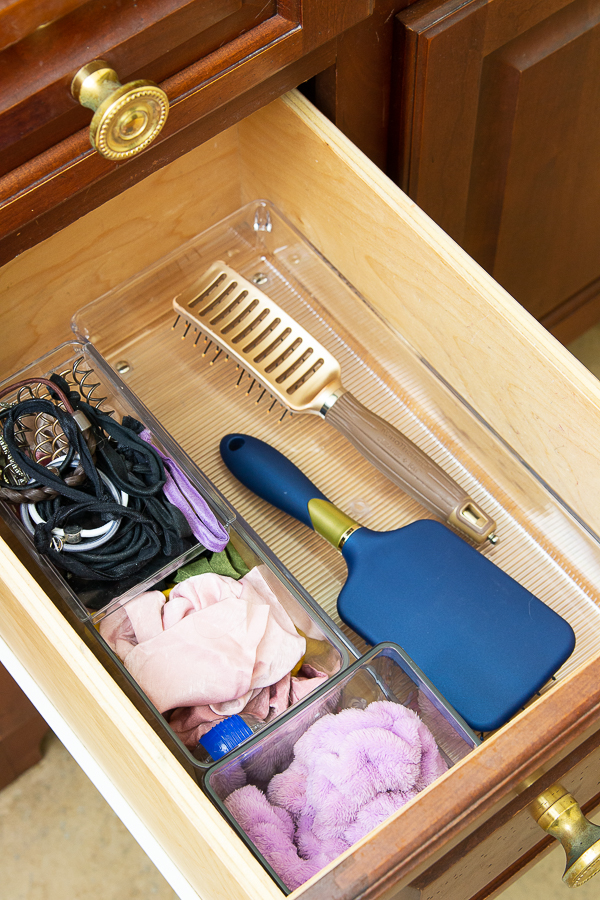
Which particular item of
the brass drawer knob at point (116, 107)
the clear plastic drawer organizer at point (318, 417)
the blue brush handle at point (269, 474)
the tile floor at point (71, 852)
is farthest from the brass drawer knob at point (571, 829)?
the tile floor at point (71, 852)

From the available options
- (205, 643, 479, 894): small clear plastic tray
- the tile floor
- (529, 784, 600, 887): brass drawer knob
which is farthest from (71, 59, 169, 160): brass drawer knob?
the tile floor

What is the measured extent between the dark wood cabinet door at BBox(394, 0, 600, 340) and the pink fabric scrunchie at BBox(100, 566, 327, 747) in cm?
45

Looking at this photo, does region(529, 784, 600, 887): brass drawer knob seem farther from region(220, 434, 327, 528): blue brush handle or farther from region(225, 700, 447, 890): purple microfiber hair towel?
region(220, 434, 327, 528): blue brush handle

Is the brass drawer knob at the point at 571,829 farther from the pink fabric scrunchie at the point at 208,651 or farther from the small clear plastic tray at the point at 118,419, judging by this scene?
the small clear plastic tray at the point at 118,419

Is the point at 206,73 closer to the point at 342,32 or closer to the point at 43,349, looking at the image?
the point at 342,32

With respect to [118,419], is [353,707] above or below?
below

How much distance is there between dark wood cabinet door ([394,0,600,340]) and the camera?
2.54 ft

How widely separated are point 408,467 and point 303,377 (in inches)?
5.1

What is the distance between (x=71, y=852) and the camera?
4.22 feet

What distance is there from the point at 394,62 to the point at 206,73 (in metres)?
0.22

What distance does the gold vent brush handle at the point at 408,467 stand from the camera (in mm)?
763

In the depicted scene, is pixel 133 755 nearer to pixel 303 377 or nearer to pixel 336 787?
pixel 336 787

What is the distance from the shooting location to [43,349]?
865 millimetres

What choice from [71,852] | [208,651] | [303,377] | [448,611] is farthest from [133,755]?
[71,852]
